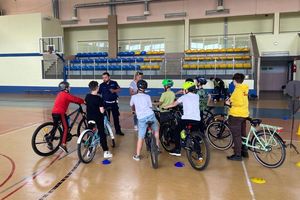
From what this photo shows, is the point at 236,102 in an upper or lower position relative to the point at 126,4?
lower

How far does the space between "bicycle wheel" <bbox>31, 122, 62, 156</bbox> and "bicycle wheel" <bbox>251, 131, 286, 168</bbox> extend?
144 inches

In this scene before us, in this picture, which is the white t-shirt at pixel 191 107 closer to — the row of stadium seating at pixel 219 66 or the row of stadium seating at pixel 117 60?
the row of stadium seating at pixel 219 66

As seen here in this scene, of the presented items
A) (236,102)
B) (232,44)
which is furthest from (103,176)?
(232,44)

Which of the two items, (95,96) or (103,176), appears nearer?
(103,176)

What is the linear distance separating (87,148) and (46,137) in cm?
97

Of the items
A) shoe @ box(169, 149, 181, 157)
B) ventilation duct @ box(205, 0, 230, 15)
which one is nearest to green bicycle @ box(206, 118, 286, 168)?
shoe @ box(169, 149, 181, 157)

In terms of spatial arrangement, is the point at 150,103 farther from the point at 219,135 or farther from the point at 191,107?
the point at 219,135

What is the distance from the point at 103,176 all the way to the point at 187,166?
1422 mm

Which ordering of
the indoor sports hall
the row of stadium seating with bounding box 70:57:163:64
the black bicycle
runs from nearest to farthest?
the indoor sports hall, the black bicycle, the row of stadium seating with bounding box 70:57:163:64

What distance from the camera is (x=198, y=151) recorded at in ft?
14.6

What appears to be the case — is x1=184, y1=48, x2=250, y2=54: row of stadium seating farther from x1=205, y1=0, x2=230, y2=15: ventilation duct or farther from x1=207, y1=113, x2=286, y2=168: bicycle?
x1=207, y1=113, x2=286, y2=168: bicycle

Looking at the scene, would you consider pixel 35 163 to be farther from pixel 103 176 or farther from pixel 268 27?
pixel 268 27

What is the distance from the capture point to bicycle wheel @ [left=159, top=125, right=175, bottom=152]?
5469mm

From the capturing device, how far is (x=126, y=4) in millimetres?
19375
